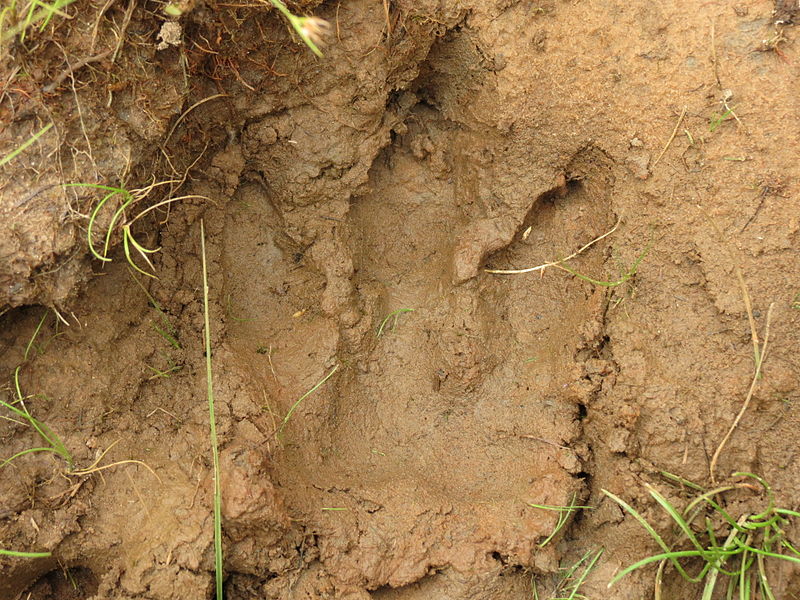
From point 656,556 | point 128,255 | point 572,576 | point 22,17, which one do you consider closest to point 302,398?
point 128,255

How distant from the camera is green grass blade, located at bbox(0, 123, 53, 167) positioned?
1.69 metres

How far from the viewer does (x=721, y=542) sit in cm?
202

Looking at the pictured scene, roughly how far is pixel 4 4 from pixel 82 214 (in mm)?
546

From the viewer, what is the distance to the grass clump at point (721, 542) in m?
1.91

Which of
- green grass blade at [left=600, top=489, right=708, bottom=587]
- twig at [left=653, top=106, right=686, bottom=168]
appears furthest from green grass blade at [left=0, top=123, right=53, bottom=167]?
green grass blade at [left=600, top=489, right=708, bottom=587]

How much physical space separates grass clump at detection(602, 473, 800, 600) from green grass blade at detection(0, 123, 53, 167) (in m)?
1.86

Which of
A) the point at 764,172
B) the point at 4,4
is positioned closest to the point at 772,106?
the point at 764,172

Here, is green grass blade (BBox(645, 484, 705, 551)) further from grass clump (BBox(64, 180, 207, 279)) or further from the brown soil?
grass clump (BBox(64, 180, 207, 279))

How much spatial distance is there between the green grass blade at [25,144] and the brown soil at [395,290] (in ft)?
0.07

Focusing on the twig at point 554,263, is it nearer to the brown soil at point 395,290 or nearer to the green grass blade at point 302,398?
the brown soil at point 395,290

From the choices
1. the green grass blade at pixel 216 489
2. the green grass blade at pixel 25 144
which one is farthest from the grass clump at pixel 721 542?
the green grass blade at pixel 25 144

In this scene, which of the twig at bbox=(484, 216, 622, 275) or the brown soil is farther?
the twig at bbox=(484, 216, 622, 275)

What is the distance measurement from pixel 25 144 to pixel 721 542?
2.25 meters

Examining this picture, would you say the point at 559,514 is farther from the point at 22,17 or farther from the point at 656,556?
the point at 22,17
